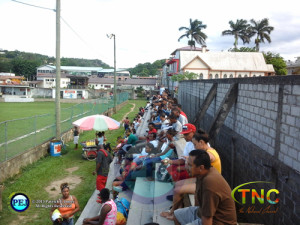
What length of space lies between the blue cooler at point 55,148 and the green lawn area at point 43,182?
281mm

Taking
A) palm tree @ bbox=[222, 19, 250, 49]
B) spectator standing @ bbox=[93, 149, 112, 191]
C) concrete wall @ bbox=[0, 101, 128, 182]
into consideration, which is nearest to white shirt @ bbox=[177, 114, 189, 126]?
Answer: spectator standing @ bbox=[93, 149, 112, 191]

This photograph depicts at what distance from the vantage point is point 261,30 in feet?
220

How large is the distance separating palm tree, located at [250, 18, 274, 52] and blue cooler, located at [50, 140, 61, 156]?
207 feet

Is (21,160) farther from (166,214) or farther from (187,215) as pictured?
(187,215)

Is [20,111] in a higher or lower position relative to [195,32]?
lower

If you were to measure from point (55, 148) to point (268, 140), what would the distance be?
944cm

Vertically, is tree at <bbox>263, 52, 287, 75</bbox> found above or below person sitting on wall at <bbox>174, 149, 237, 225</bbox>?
above

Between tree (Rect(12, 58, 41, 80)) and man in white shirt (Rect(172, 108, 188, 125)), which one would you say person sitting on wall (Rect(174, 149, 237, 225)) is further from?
tree (Rect(12, 58, 41, 80))

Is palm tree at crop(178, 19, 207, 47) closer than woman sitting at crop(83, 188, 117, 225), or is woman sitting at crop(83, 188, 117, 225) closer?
woman sitting at crop(83, 188, 117, 225)

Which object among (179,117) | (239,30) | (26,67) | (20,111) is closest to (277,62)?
(239,30)

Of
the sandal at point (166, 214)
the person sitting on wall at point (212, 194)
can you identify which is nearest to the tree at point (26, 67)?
the sandal at point (166, 214)

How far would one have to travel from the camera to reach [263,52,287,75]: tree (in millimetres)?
53756

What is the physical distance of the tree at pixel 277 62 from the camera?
53.8m

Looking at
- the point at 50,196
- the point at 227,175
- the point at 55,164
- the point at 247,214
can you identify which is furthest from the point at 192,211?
the point at 55,164
